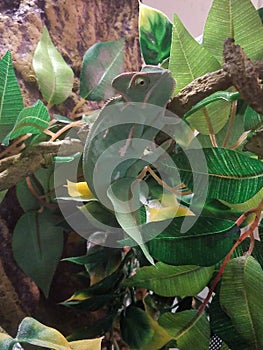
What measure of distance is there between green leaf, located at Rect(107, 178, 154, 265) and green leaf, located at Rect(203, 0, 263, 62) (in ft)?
0.50

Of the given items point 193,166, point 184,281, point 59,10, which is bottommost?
point 184,281

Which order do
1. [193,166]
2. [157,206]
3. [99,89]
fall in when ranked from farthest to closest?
1. [99,89]
2. [157,206]
3. [193,166]

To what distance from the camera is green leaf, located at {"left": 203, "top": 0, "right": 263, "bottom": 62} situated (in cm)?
44

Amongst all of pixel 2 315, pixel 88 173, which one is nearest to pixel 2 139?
pixel 88 173

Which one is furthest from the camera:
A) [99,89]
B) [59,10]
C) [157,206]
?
[59,10]

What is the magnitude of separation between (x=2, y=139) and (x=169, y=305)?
11.2 inches

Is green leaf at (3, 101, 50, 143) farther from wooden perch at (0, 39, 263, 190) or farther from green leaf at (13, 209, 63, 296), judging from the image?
green leaf at (13, 209, 63, 296)

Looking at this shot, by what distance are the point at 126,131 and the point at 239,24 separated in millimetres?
142

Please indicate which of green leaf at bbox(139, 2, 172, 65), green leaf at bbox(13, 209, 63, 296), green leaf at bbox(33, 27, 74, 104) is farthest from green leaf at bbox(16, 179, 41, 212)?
green leaf at bbox(139, 2, 172, 65)

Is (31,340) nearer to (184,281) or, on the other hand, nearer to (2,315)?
(184,281)

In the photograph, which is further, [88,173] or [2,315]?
[2,315]

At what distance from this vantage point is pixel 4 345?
42cm

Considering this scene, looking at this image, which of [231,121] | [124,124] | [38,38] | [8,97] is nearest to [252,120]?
[231,121]

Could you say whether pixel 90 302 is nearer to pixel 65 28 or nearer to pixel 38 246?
pixel 38 246
